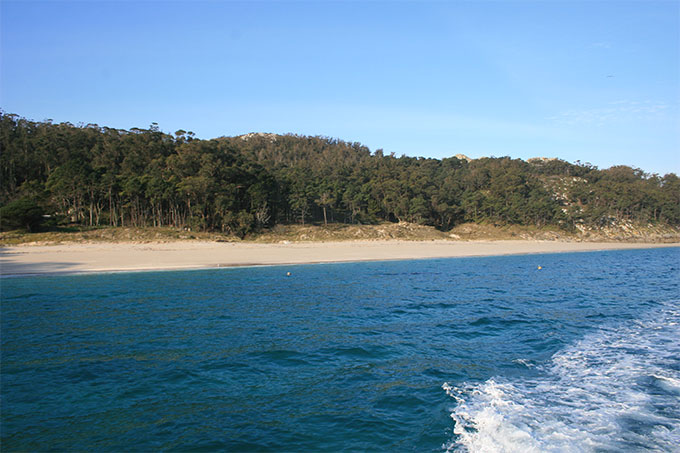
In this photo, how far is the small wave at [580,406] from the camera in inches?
217

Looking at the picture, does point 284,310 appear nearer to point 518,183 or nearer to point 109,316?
point 109,316

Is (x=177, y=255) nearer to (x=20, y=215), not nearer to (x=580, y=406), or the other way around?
(x=20, y=215)

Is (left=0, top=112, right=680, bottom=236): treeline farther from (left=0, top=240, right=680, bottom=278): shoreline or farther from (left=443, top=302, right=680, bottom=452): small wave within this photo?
(left=443, top=302, right=680, bottom=452): small wave

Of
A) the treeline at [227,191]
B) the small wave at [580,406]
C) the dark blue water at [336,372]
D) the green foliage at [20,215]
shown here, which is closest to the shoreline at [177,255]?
the green foliage at [20,215]

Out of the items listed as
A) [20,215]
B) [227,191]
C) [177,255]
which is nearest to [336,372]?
[177,255]

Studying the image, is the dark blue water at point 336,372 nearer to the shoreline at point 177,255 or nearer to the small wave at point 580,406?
the small wave at point 580,406

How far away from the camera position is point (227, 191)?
44.2 metres

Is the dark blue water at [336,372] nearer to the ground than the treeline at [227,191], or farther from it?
nearer to the ground

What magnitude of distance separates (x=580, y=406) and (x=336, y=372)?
Result: 436 cm

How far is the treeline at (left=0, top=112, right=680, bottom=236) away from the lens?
42219 millimetres

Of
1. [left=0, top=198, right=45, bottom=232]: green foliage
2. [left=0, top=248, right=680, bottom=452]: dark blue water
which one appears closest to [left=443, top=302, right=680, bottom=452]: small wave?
[left=0, top=248, right=680, bottom=452]: dark blue water

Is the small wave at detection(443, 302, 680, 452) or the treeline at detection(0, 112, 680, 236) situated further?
the treeline at detection(0, 112, 680, 236)

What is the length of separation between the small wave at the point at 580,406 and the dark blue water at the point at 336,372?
0.11ft

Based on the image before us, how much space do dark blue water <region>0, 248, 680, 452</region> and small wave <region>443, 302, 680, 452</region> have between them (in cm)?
3
